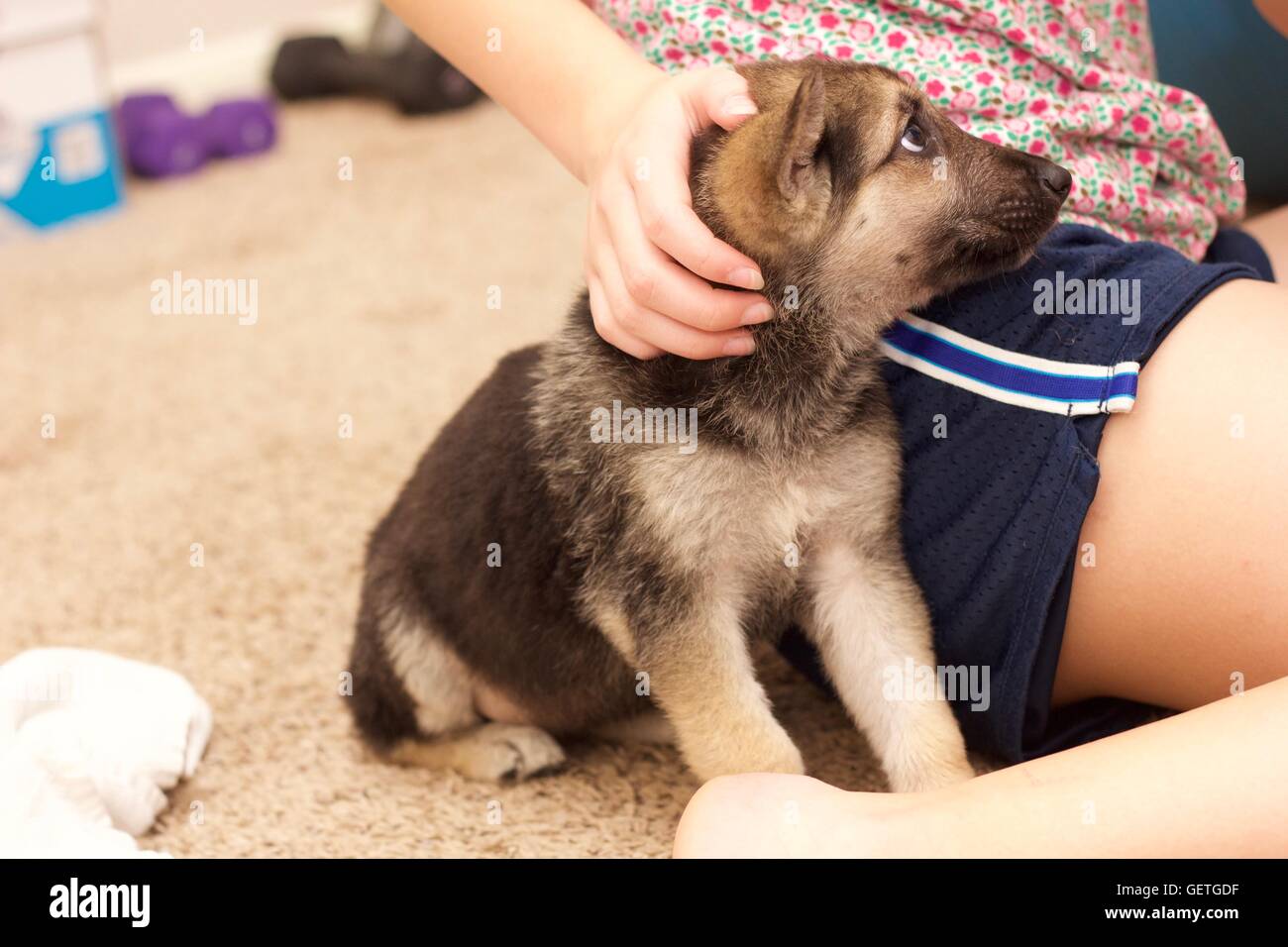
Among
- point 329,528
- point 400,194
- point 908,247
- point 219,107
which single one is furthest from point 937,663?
point 219,107

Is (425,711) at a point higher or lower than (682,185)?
lower

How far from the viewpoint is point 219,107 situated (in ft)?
17.7

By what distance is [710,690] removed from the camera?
1.77 m

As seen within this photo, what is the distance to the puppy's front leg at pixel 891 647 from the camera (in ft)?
6.17

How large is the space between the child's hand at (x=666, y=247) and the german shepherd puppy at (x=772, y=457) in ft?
0.16

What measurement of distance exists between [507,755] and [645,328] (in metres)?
0.84

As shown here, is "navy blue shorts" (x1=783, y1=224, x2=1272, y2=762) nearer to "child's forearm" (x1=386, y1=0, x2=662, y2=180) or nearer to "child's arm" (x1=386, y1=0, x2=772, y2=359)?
"child's arm" (x1=386, y1=0, x2=772, y2=359)

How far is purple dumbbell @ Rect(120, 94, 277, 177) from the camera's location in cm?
522

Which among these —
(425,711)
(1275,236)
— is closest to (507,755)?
(425,711)

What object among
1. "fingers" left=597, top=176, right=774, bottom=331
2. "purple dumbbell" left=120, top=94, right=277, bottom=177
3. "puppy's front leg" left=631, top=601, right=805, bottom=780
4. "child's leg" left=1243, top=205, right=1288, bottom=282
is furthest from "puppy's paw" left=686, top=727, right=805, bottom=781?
"purple dumbbell" left=120, top=94, right=277, bottom=177

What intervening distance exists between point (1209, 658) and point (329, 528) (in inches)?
74.3

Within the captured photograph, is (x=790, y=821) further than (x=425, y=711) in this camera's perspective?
No

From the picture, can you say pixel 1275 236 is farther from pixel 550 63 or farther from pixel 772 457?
pixel 550 63
